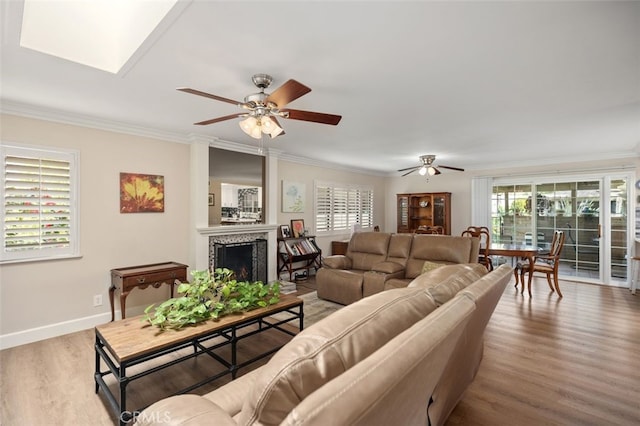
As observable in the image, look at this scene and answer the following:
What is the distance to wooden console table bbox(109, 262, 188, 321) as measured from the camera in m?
3.22

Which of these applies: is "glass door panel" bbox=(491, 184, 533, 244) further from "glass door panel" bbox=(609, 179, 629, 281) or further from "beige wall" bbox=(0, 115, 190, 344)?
"beige wall" bbox=(0, 115, 190, 344)

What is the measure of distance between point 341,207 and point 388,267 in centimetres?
302

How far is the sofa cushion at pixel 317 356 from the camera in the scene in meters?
0.80

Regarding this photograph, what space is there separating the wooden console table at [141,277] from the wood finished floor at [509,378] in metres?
0.53

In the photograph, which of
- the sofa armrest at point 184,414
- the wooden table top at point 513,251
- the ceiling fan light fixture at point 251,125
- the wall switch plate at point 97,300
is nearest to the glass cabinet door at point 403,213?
the wooden table top at point 513,251

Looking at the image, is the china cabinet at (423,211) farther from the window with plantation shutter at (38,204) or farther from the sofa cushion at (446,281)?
the window with plantation shutter at (38,204)

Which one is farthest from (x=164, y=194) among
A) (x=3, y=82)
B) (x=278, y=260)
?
(x=278, y=260)

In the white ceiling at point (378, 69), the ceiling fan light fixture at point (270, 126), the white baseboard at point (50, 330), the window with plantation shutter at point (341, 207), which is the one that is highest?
the white ceiling at point (378, 69)

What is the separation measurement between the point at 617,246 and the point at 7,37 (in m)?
8.07

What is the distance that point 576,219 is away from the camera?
5.63m

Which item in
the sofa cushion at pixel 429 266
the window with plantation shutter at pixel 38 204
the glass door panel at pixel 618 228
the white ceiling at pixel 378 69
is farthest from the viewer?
the glass door panel at pixel 618 228

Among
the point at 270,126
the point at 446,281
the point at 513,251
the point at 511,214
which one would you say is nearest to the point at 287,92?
the point at 270,126

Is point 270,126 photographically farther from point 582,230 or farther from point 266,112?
point 582,230

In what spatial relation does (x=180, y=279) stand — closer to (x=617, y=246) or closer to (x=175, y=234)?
(x=175, y=234)
